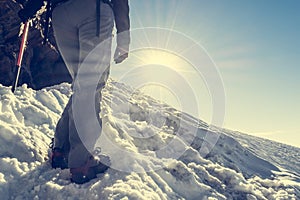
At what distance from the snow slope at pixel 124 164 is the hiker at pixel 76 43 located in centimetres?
17

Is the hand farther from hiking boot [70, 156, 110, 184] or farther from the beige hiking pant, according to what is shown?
hiking boot [70, 156, 110, 184]

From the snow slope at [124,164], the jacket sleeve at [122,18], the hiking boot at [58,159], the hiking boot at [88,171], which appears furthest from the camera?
the jacket sleeve at [122,18]

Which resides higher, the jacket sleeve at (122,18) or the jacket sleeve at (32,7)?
the jacket sleeve at (122,18)

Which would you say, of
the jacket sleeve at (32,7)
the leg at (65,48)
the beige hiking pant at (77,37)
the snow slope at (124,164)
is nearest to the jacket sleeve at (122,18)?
the beige hiking pant at (77,37)

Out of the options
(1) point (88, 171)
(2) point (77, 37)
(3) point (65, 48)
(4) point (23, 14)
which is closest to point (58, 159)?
(1) point (88, 171)

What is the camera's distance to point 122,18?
14.8 ft

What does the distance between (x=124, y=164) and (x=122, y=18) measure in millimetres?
1968

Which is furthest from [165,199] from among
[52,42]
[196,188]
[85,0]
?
[52,42]

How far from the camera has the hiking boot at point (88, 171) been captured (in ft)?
12.6

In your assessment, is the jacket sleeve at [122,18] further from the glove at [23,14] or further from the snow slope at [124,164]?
the snow slope at [124,164]

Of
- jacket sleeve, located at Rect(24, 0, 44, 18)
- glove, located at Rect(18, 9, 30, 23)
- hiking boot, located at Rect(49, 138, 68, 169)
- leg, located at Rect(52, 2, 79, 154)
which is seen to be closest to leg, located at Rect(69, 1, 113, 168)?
leg, located at Rect(52, 2, 79, 154)

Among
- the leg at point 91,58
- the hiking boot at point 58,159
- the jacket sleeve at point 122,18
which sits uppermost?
the jacket sleeve at point 122,18

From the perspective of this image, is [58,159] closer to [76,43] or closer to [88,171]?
[88,171]

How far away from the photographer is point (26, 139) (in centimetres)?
423
